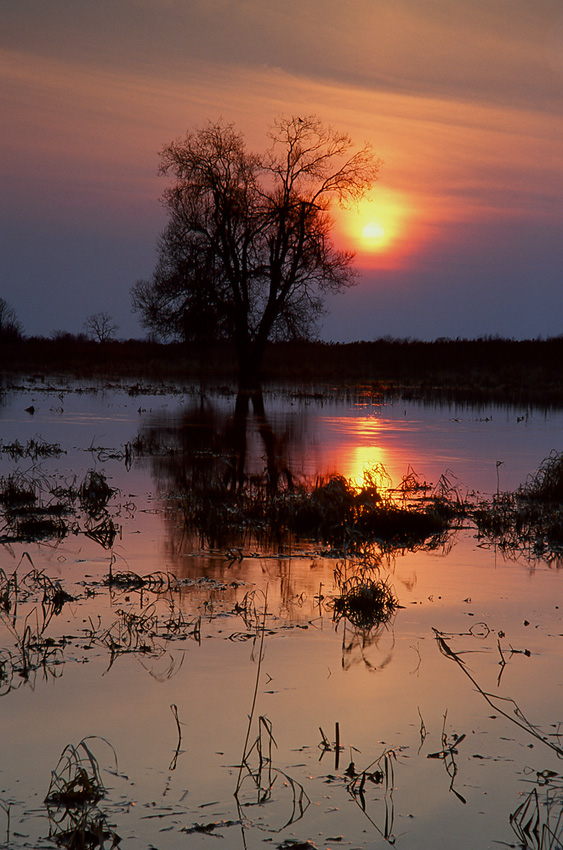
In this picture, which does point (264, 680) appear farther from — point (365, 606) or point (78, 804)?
point (78, 804)

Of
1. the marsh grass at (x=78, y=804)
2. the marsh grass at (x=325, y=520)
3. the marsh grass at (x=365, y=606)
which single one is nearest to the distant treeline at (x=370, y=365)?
the marsh grass at (x=325, y=520)

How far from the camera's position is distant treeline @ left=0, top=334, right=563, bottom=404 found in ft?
153

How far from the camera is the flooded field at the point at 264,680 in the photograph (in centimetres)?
377

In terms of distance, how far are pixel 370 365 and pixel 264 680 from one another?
5131 cm

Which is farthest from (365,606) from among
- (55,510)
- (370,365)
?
(370,365)

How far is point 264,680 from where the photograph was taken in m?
5.27

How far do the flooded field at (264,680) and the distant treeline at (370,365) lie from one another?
96.8ft

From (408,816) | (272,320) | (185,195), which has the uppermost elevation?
(185,195)

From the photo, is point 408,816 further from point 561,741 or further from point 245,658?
point 245,658

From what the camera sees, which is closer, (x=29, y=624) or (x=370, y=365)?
(x=29, y=624)

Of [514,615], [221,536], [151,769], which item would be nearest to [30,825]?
[151,769]

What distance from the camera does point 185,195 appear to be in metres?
43.0

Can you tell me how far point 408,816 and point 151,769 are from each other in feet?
3.91

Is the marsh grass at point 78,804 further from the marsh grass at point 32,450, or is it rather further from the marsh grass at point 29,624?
the marsh grass at point 32,450
